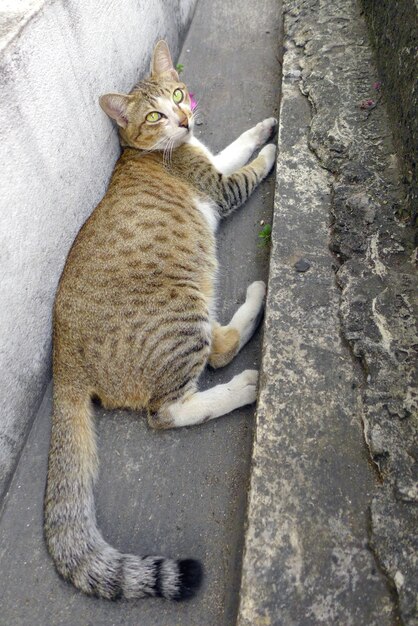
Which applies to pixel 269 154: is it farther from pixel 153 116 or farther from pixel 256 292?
pixel 256 292

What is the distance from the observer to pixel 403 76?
103 inches

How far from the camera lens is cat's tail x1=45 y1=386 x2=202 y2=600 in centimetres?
171

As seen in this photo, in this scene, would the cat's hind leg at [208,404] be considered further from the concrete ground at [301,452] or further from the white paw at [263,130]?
the white paw at [263,130]

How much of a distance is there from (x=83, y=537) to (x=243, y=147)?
9.10 ft

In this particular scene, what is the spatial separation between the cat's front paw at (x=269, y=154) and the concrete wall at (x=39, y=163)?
3.78ft

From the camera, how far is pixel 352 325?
82.5 inches

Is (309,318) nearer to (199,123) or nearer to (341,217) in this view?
(341,217)

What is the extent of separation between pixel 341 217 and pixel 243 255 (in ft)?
2.34

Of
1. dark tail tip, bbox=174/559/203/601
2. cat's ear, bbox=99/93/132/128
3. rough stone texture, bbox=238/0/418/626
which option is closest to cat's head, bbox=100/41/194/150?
cat's ear, bbox=99/93/132/128

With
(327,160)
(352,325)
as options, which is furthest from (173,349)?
(327,160)

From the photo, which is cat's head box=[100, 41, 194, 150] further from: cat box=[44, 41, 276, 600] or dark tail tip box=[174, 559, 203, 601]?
dark tail tip box=[174, 559, 203, 601]

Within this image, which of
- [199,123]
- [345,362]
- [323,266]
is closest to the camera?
[345,362]

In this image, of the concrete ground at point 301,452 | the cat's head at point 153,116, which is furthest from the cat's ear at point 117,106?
the concrete ground at point 301,452

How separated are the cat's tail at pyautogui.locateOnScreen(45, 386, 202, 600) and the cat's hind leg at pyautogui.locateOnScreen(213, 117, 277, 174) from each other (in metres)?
2.02
